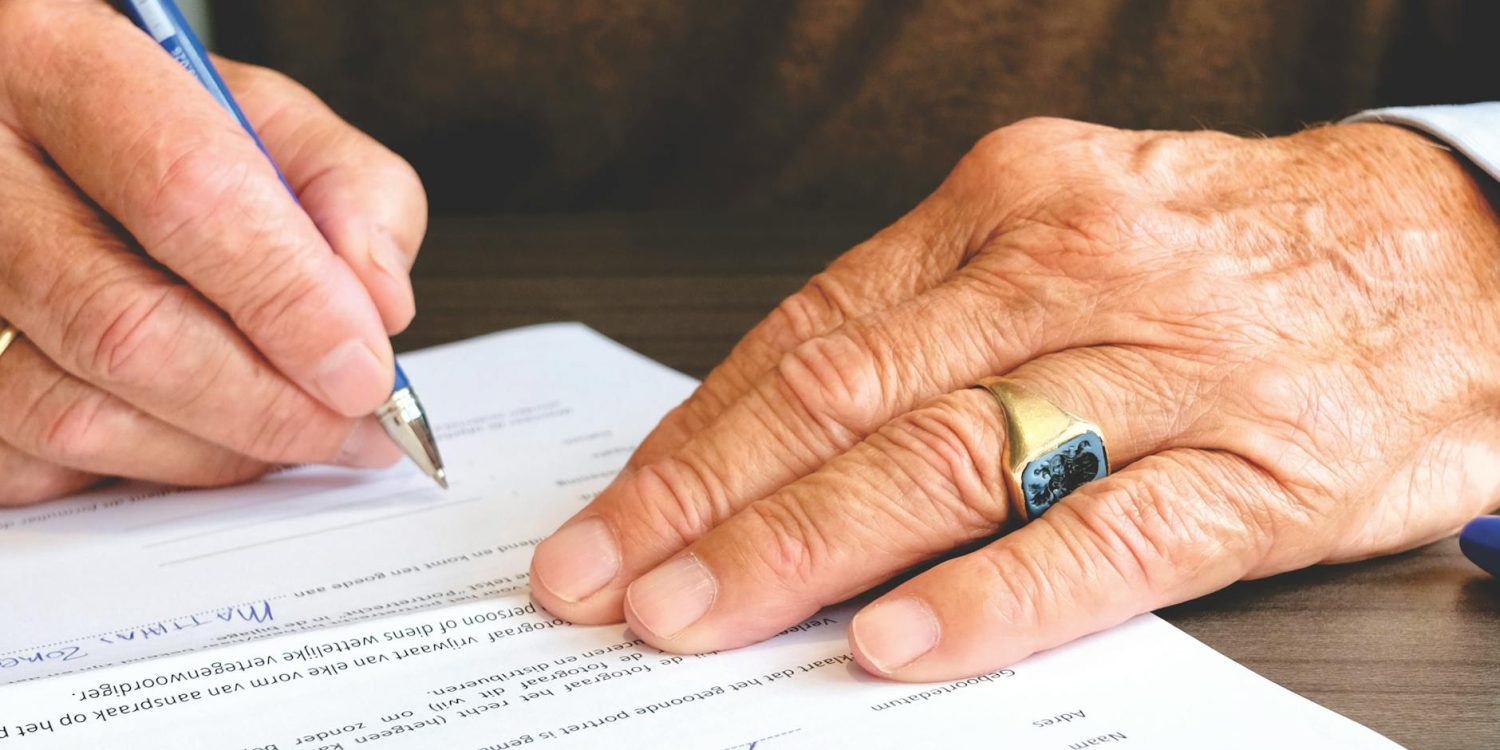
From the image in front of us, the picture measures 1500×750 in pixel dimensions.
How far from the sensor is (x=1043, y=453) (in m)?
0.59

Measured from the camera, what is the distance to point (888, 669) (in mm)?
500

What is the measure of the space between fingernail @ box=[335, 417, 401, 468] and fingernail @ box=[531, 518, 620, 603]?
23cm

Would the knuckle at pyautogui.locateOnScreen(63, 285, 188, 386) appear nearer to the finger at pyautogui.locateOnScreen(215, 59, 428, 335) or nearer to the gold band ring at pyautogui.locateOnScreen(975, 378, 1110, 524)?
the finger at pyautogui.locateOnScreen(215, 59, 428, 335)

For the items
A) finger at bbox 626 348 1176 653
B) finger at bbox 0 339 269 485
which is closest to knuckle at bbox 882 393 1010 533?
finger at bbox 626 348 1176 653

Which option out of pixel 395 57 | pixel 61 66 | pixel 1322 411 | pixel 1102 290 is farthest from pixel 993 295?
pixel 395 57

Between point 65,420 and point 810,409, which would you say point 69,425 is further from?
point 810,409

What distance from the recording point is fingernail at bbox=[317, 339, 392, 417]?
0.73 meters

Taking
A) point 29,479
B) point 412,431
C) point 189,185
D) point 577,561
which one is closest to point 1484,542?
point 577,561

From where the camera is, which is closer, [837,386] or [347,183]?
[837,386]

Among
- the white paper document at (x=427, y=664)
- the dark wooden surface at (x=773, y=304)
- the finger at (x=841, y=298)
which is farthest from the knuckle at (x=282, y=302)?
the dark wooden surface at (x=773, y=304)

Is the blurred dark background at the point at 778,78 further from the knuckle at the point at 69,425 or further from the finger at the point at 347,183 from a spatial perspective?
the knuckle at the point at 69,425

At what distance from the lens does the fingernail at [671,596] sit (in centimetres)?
54

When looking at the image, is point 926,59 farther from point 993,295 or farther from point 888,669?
point 888,669

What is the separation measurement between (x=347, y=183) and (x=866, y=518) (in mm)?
440
